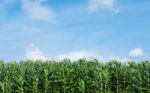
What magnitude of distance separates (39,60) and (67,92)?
6.51m

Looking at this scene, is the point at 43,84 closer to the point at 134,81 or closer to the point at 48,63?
the point at 48,63

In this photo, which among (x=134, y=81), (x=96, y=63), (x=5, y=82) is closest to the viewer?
(x=5, y=82)

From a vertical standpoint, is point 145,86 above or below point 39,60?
below

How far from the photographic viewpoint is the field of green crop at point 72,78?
30.6 meters

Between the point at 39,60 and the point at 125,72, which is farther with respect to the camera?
the point at 39,60

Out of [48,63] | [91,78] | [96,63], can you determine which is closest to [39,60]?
[48,63]

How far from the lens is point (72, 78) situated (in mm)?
31953

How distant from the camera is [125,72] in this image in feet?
113

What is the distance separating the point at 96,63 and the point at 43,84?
6.85m

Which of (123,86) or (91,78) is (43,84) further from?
(123,86)

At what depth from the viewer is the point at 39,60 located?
37500 millimetres

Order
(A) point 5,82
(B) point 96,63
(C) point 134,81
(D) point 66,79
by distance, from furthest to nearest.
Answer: (B) point 96,63 → (C) point 134,81 → (D) point 66,79 → (A) point 5,82

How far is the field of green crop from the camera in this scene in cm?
3061

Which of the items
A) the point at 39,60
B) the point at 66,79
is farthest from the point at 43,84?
the point at 39,60
